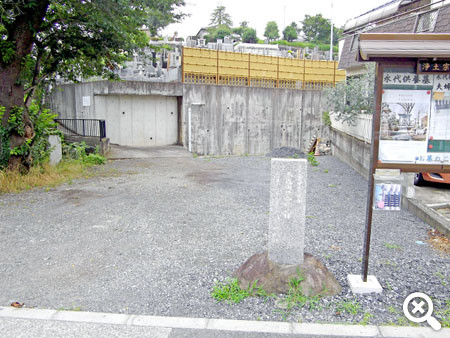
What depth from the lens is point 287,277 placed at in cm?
372

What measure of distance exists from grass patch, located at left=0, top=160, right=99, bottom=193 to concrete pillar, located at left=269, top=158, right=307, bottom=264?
6449 mm

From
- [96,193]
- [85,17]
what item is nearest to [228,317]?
[96,193]

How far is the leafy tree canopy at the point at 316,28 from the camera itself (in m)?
57.6

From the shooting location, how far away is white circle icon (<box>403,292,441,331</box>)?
3.23m

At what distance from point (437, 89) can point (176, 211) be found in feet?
14.5

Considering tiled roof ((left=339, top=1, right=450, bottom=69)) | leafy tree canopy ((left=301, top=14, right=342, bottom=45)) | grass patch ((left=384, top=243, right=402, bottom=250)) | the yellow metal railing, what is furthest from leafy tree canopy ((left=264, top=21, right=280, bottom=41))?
grass patch ((left=384, top=243, right=402, bottom=250))

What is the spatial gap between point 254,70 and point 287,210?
15.5 m

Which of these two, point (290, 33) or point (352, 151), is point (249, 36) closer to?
point (290, 33)

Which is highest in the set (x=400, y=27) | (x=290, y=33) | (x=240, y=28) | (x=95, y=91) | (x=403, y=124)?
(x=240, y=28)

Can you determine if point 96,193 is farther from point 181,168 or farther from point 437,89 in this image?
point 437,89

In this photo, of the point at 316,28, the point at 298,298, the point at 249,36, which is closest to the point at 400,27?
the point at 298,298

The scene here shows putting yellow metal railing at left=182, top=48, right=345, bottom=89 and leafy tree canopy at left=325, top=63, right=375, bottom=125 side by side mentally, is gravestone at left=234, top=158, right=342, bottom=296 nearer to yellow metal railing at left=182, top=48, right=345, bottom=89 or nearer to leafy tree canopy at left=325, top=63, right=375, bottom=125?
leafy tree canopy at left=325, top=63, right=375, bottom=125

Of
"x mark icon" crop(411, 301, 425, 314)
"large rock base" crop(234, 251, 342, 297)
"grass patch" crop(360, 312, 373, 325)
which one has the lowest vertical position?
"grass patch" crop(360, 312, 373, 325)

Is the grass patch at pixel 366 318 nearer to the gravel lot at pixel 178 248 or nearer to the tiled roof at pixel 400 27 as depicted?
the gravel lot at pixel 178 248
